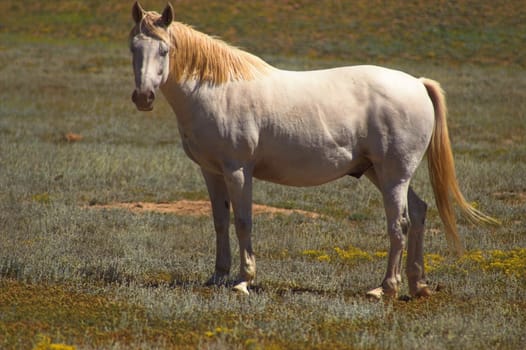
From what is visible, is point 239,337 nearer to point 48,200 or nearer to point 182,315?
point 182,315

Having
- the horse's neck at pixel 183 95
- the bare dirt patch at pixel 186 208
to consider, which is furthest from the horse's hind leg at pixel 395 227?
the bare dirt patch at pixel 186 208

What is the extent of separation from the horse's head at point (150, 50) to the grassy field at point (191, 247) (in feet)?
5.94

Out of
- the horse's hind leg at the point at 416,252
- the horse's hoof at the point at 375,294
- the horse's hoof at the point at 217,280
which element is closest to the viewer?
the horse's hoof at the point at 375,294

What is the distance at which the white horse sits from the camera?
25.7ft

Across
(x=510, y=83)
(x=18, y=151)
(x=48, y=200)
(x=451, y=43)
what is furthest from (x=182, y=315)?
(x=451, y=43)

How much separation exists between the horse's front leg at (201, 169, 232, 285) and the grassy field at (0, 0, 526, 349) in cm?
34

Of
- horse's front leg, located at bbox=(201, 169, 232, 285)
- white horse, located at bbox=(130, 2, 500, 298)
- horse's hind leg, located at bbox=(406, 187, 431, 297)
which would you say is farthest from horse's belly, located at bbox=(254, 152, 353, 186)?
horse's hind leg, located at bbox=(406, 187, 431, 297)

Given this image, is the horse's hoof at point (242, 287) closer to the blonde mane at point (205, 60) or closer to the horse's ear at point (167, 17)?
the blonde mane at point (205, 60)

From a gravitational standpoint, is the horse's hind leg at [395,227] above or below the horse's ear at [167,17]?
Answer: below

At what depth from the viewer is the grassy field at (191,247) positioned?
6402 mm

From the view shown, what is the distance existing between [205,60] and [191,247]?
3.20 m

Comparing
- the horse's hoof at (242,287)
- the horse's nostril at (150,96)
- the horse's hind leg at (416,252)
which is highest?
the horse's nostril at (150,96)

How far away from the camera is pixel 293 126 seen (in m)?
7.94

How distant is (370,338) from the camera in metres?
6.16
